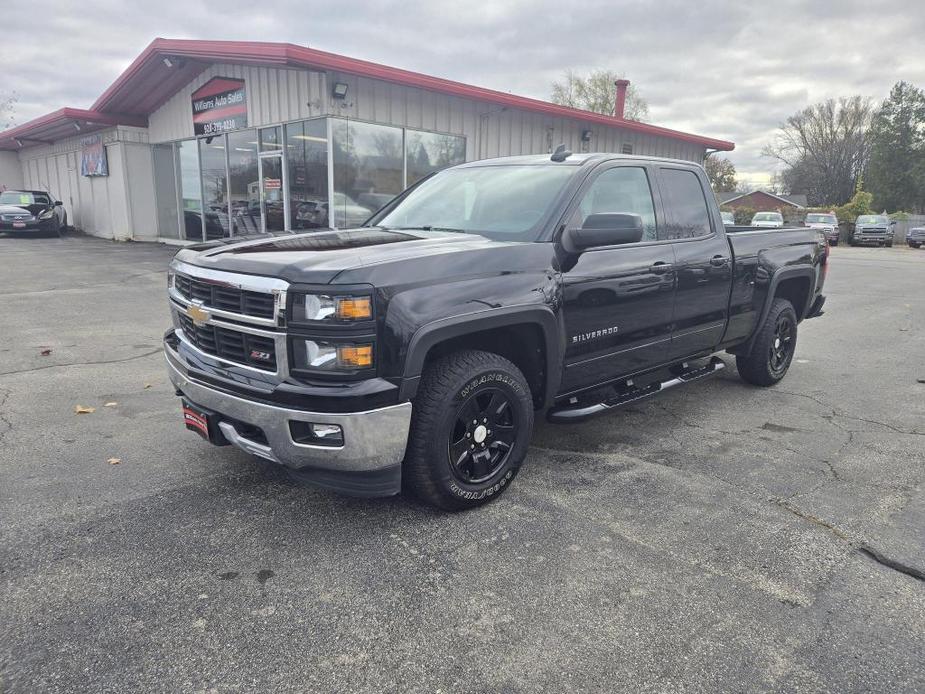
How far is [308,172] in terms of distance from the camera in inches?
541

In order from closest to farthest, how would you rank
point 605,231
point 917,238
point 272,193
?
point 605,231 → point 272,193 → point 917,238

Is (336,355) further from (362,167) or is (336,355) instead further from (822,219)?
(822,219)

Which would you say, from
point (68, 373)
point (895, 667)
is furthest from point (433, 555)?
point (68, 373)

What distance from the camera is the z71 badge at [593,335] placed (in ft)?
12.2

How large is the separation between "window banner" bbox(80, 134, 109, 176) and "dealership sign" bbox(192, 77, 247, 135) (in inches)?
210

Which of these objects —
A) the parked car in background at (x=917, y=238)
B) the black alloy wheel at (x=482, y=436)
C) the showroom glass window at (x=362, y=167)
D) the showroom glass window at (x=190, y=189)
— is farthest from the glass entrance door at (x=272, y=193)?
the parked car in background at (x=917, y=238)

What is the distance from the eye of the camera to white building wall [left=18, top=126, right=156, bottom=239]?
19906 millimetres

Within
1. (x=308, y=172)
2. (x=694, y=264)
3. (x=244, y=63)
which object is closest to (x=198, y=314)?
(x=694, y=264)

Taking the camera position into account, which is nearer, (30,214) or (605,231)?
(605,231)

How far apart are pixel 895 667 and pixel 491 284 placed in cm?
219

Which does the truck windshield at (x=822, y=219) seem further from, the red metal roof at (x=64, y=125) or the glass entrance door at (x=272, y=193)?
the red metal roof at (x=64, y=125)

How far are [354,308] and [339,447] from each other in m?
0.60

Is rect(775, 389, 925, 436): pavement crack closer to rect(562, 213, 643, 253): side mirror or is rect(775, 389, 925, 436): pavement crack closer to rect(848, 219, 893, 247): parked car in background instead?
rect(562, 213, 643, 253): side mirror

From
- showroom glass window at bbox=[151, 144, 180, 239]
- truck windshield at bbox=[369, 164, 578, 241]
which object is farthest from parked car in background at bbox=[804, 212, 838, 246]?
truck windshield at bbox=[369, 164, 578, 241]
